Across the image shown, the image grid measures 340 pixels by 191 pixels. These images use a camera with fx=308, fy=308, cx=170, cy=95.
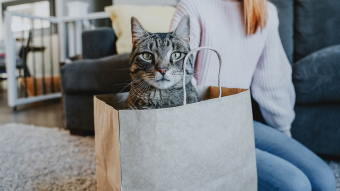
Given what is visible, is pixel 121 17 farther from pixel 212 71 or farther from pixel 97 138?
pixel 97 138

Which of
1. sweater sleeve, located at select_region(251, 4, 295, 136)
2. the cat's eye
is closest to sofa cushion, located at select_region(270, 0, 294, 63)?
sweater sleeve, located at select_region(251, 4, 295, 136)

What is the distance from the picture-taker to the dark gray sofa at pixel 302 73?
117 cm

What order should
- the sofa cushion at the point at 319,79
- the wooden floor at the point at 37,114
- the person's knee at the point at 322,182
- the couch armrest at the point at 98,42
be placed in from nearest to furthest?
the person's knee at the point at 322,182, the sofa cushion at the point at 319,79, the couch armrest at the point at 98,42, the wooden floor at the point at 37,114

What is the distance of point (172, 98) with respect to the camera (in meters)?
0.67

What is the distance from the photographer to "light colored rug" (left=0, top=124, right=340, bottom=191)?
1023mm

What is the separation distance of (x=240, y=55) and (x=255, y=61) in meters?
0.06

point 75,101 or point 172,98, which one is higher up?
point 172,98

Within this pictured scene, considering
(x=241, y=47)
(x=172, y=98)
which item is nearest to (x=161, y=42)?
(x=172, y=98)

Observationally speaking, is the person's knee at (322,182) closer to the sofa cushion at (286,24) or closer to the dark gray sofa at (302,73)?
the dark gray sofa at (302,73)

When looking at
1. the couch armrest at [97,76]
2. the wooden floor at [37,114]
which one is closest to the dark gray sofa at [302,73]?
the couch armrest at [97,76]

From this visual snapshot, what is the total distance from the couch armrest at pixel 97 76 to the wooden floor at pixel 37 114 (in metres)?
0.47

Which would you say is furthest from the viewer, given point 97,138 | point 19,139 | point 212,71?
point 19,139

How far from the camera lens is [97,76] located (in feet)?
5.20

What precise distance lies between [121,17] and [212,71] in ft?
3.40
